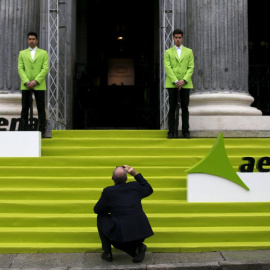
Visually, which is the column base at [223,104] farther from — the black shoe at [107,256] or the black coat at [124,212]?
the black shoe at [107,256]

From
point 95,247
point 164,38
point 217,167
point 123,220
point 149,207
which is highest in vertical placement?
point 164,38

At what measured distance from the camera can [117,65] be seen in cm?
1662

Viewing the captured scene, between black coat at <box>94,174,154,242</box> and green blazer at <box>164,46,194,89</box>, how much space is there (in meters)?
4.09

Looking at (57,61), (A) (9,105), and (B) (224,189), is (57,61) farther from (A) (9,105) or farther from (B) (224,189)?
(B) (224,189)

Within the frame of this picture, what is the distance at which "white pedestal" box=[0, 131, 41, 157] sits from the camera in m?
7.81

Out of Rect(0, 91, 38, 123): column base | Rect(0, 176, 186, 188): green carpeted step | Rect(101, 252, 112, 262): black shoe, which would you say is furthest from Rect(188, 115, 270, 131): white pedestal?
Rect(101, 252, 112, 262): black shoe

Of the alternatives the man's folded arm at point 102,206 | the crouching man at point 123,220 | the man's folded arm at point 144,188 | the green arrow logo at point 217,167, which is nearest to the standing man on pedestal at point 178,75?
the green arrow logo at point 217,167

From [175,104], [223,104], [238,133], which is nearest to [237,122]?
[223,104]

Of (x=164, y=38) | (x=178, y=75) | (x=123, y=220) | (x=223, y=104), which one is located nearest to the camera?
(x=123, y=220)

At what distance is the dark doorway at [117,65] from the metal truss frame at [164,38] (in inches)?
100

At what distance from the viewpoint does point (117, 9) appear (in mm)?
16984

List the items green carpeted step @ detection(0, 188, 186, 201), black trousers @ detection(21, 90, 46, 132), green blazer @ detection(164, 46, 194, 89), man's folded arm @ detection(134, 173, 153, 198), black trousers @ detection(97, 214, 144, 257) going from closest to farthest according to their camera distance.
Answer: black trousers @ detection(97, 214, 144, 257) < man's folded arm @ detection(134, 173, 153, 198) < green carpeted step @ detection(0, 188, 186, 201) < green blazer @ detection(164, 46, 194, 89) < black trousers @ detection(21, 90, 46, 132)

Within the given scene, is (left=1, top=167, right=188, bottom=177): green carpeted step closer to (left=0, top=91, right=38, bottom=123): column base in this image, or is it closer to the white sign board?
the white sign board

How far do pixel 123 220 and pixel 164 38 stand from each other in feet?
23.2
